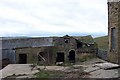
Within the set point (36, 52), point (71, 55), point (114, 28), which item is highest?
point (114, 28)

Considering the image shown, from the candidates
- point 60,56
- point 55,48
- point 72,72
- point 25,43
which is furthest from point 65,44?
point 72,72

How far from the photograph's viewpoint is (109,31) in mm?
14531

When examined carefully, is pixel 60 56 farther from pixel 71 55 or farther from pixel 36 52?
pixel 36 52

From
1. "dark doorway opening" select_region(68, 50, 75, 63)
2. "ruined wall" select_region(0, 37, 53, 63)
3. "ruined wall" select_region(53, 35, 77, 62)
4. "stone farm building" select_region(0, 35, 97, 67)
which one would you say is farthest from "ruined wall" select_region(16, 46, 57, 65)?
"dark doorway opening" select_region(68, 50, 75, 63)

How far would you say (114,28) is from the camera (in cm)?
1371

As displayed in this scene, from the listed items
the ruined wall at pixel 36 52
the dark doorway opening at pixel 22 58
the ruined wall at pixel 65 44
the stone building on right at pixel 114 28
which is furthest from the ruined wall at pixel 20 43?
the stone building on right at pixel 114 28

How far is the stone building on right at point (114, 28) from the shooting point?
13047 mm

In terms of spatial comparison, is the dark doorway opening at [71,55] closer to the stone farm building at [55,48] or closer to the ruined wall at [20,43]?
→ the stone farm building at [55,48]

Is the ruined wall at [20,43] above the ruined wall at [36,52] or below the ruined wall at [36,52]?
above

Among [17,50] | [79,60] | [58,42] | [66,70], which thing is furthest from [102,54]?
[66,70]

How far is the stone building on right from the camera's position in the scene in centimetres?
1305

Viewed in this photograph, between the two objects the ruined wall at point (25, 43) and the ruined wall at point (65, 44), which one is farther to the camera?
the ruined wall at point (65, 44)

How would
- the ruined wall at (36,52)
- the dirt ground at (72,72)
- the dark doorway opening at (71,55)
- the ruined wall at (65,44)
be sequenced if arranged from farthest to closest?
the dark doorway opening at (71,55) → the ruined wall at (65,44) → the ruined wall at (36,52) → the dirt ground at (72,72)

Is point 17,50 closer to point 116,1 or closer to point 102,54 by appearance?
point 102,54
